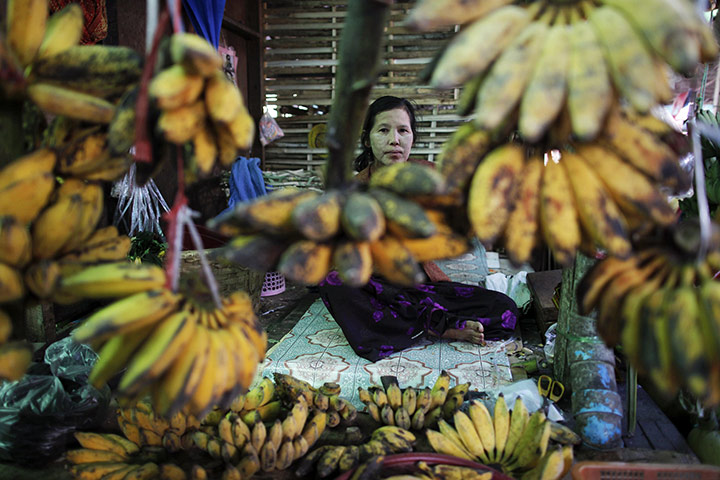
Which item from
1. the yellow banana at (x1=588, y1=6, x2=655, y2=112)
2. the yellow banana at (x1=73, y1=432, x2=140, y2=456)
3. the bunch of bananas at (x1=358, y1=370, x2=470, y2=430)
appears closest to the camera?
the yellow banana at (x1=588, y1=6, x2=655, y2=112)

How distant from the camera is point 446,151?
73 centimetres

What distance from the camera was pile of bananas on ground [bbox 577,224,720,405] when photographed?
2.06 ft

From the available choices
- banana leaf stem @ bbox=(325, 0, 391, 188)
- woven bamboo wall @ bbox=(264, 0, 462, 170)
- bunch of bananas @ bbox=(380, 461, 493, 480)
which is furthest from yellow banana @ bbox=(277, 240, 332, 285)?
woven bamboo wall @ bbox=(264, 0, 462, 170)

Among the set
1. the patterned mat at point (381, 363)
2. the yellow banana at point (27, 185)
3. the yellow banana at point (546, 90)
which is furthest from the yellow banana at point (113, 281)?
the patterned mat at point (381, 363)

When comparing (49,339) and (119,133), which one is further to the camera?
(49,339)

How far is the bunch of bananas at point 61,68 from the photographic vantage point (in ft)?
2.42

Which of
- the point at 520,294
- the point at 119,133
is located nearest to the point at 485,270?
the point at 520,294

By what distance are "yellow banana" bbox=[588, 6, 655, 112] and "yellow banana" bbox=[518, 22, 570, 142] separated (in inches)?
2.0

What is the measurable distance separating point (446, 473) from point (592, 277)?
64 centimetres

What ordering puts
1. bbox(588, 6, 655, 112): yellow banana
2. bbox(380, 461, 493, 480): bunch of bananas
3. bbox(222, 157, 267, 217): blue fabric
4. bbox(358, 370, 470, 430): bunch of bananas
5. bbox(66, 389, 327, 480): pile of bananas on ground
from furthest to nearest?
bbox(222, 157, 267, 217): blue fabric < bbox(358, 370, 470, 430): bunch of bananas < bbox(66, 389, 327, 480): pile of bananas on ground < bbox(380, 461, 493, 480): bunch of bananas < bbox(588, 6, 655, 112): yellow banana

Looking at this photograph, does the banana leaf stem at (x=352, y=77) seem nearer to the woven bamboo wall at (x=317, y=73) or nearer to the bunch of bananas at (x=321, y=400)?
the bunch of bananas at (x=321, y=400)

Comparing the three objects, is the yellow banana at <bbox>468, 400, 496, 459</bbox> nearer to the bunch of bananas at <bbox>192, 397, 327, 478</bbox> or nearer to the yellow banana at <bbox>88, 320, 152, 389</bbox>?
the bunch of bananas at <bbox>192, 397, 327, 478</bbox>

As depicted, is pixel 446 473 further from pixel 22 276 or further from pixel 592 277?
pixel 22 276

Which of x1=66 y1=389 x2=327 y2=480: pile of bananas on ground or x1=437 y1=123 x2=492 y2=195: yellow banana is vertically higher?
x1=437 y1=123 x2=492 y2=195: yellow banana
